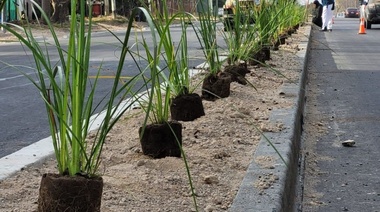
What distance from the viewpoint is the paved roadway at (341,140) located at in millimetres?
4816

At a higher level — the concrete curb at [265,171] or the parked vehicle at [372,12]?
the concrete curb at [265,171]

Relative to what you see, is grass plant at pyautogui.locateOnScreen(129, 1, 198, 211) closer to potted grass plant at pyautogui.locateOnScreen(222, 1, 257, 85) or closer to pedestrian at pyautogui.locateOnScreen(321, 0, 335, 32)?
potted grass plant at pyautogui.locateOnScreen(222, 1, 257, 85)

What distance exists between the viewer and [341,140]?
6.75 meters

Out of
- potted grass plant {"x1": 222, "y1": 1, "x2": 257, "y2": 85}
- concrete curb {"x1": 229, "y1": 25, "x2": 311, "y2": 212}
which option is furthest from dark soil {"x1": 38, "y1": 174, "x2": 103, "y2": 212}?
potted grass plant {"x1": 222, "y1": 1, "x2": 257, "y2": 85}

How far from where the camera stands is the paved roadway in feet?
15.8

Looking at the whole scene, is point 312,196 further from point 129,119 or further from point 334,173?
point 129,119

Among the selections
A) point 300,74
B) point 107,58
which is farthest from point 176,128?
point 107,58

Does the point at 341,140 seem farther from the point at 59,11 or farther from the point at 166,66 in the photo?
the point at 59,11

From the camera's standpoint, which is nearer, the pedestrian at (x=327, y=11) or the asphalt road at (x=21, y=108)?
the asphalt road at (x=21, y=108)

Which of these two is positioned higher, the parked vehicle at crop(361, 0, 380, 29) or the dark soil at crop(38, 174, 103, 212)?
the dark soil at crop(38, 174, 103, 212)

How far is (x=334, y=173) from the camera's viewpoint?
550cm

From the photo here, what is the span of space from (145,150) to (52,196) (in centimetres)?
153

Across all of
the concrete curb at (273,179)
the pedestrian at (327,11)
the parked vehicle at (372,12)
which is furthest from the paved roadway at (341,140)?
the parked vehicle at (372,12)

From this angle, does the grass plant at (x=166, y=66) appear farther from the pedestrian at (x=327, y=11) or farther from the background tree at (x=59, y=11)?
the background tree at (x=59, y=11)
